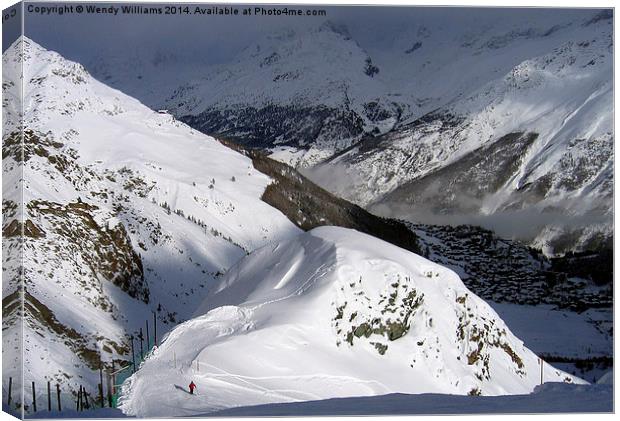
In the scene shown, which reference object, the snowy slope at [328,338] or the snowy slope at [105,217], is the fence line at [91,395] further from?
the snowy slope at [328,338]

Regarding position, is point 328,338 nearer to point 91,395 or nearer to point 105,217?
point 91,395

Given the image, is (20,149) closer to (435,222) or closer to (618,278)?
(618,278)

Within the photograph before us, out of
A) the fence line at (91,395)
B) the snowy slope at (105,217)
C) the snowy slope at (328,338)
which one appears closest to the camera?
the fence line at (91,395)

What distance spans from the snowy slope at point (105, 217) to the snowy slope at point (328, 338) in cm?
394

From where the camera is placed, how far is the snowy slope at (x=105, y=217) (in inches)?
1252

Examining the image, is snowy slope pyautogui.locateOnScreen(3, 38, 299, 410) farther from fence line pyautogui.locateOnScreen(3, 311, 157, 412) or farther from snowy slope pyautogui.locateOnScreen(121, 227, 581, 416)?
snowy slope pyautogui.locateOnScreen(121, 227, 581, 416)

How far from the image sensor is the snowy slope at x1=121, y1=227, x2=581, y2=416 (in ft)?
83.3

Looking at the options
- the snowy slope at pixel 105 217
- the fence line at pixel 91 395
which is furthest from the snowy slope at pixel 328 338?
the snowy slope at pixel 105 217

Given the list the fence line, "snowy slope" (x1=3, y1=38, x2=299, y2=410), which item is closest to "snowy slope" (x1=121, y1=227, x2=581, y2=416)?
the fence line

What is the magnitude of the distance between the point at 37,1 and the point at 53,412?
9212 mm

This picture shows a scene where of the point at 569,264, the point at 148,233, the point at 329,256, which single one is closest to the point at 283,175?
the point at 569,264

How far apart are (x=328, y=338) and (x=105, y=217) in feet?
91.8

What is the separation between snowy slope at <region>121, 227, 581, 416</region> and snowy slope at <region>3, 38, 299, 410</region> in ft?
12.9

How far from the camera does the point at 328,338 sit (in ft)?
88.8
